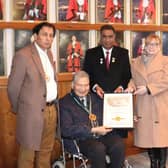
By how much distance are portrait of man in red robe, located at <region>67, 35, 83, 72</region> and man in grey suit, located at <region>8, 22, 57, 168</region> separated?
32.0 inches

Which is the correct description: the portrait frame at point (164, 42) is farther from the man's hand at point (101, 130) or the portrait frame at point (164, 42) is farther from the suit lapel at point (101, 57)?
the man's hand at point (101, 130)

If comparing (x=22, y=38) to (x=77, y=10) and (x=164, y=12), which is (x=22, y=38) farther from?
(x=164, y=12)

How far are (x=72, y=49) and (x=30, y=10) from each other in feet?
2.01

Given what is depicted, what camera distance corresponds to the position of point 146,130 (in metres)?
3.64

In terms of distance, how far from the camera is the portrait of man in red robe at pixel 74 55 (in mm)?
4051

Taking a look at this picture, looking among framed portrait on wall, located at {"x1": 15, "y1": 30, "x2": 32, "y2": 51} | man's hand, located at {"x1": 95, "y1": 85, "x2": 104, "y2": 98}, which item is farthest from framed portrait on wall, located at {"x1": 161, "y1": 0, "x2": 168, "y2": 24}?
framed portrait on wall, located at {"x1": 15, "y1": 30, "x2": 32, "y2": 51}

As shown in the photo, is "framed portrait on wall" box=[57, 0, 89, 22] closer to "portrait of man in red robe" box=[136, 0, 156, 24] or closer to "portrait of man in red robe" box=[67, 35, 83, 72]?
"portrait of man in red robe" box=[67, 35, 83, 72]

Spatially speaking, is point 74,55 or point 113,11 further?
point 113,11

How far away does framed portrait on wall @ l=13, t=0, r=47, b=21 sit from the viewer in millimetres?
3674

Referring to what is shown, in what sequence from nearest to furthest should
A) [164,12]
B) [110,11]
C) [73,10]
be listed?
[73,10] → [110,11] → [164,12]

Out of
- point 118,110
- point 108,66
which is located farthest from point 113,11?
point 118,110

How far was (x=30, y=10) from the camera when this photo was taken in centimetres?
373

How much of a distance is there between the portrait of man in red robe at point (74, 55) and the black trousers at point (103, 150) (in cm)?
98

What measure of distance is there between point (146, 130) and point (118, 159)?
53 centimetres
